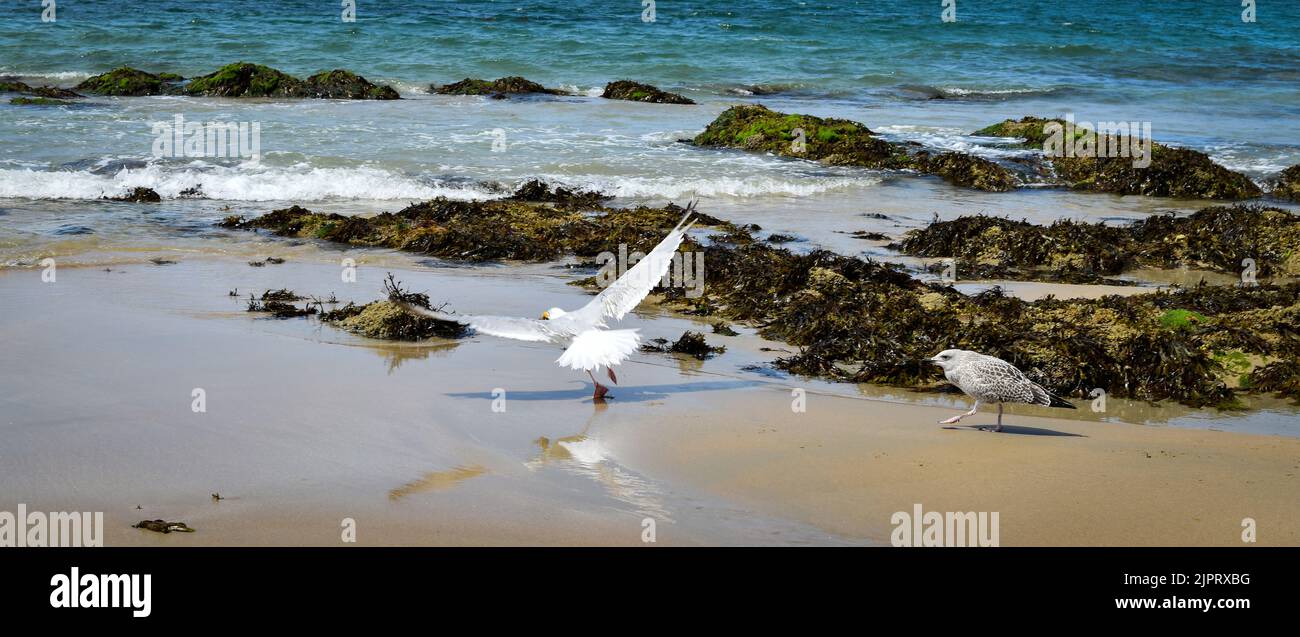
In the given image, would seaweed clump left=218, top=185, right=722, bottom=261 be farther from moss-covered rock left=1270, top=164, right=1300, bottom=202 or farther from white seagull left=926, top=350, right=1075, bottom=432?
moss-covered rock left=1270, top=164, right=1300, bottom=202

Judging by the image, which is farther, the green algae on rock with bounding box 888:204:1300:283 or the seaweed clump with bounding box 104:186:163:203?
the seaweed clump with bounding box 104:186:163:203

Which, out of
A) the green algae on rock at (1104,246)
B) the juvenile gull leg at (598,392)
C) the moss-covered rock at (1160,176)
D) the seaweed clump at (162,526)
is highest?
the moss-covered rock at (1160,176)

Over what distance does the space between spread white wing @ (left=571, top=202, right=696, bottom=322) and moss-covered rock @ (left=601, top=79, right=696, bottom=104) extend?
15.6 metres

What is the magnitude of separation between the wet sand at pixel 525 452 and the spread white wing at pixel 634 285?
0.51 meters

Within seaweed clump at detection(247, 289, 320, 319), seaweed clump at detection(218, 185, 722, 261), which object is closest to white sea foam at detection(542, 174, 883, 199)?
seaweed clump at detection(218, 185, 722, 261)

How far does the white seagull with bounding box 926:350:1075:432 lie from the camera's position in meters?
6.31

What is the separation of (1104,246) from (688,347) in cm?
508

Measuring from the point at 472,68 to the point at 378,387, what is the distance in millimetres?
19806

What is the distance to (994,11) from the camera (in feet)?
136

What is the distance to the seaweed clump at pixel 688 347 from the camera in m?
7.93

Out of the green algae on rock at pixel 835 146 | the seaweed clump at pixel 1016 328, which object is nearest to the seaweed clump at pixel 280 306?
the seaweed clump at pixel 1016 328

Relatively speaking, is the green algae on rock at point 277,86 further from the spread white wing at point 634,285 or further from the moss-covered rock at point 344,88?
the spread white wing at point 634,285

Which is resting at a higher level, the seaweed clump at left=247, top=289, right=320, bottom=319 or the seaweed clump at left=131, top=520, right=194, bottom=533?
Answer: the seaweed clump at left=247, top=289, right=320, bottom=319

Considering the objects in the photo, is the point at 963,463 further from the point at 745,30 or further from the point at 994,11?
the point at 994,11
